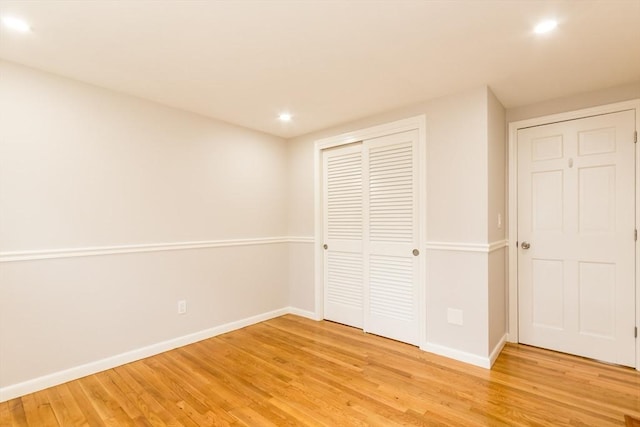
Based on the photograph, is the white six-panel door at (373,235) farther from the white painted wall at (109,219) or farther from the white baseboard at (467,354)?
the white painted wall at (109,219)

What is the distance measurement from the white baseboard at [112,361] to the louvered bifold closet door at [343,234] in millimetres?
975

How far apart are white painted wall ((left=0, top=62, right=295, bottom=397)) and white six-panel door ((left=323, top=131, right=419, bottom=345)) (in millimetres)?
1004

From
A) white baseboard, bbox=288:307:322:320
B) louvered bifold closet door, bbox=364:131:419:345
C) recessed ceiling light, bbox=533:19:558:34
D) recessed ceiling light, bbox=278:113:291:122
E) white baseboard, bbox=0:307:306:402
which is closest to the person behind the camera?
recessed ceiling light, bbox=533:19:558:34

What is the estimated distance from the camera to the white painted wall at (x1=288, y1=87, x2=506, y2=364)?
271 cm

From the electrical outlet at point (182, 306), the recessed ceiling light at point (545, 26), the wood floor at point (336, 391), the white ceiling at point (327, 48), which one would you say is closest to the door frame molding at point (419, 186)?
the white ceiling at point (327, 48)

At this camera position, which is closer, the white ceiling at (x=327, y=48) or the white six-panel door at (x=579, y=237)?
the white ceiling at (x=327, y=48)

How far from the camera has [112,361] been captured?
106 inches

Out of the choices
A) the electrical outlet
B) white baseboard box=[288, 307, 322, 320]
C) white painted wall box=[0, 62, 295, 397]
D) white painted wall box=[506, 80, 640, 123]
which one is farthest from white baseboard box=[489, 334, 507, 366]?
the electrical outlet

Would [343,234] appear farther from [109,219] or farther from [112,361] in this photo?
[112,361]

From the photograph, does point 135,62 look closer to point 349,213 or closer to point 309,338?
point 349,213

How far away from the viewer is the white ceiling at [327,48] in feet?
5.72

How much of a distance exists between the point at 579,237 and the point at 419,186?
147cm

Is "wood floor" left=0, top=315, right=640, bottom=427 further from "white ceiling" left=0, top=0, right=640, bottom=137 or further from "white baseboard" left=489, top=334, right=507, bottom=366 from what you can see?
"white ceiling" left=0, top=0, right=640, bottom=137

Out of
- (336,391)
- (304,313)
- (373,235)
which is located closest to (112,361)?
(336,391)
